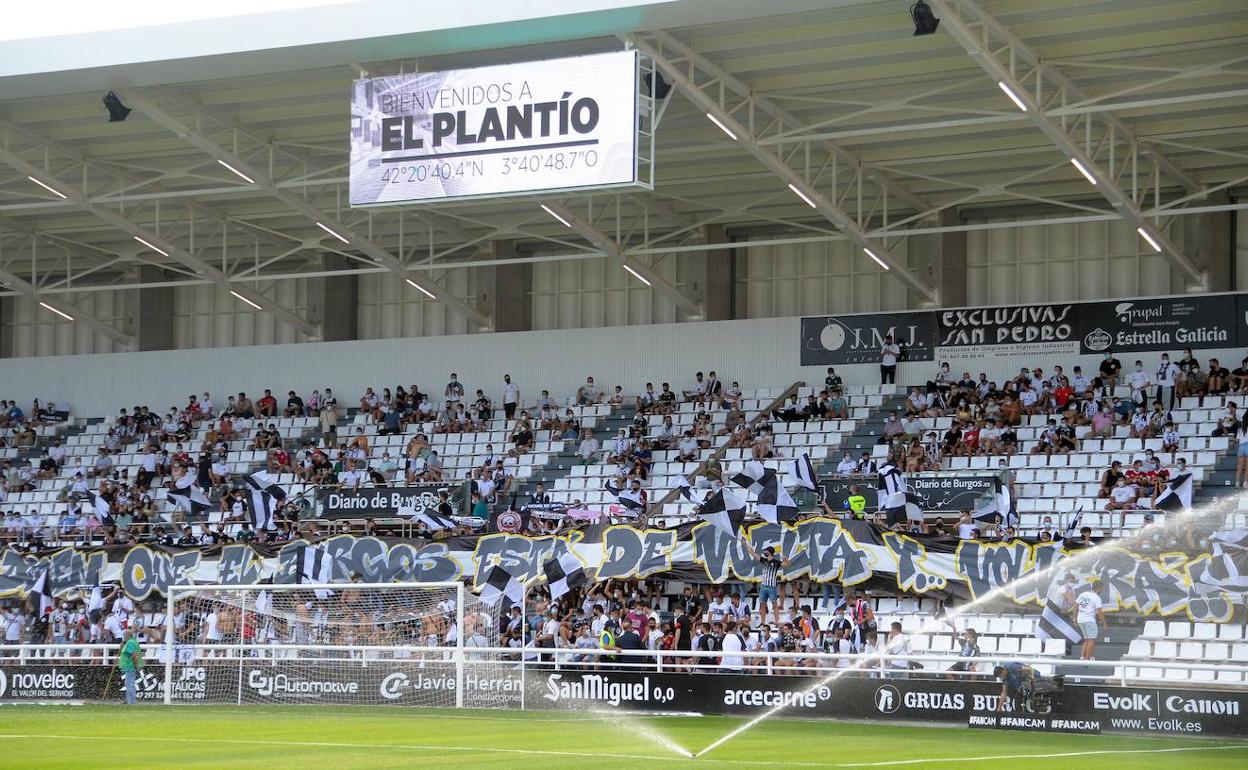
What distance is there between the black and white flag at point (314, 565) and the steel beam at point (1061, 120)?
15.5m

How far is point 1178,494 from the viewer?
102 feet

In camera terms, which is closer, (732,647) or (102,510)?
(732,647)

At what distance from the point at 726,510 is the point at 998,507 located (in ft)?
16.0

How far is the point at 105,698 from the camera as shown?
3089cm

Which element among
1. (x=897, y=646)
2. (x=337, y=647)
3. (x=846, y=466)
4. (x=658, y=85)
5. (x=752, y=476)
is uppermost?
(x=658, y=85)

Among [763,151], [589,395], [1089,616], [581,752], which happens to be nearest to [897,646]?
[1089,616]

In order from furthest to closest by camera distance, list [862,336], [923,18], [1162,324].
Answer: [862,336]
[1162,324]
[923,18]

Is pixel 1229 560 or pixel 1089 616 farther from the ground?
pixel 1229 560

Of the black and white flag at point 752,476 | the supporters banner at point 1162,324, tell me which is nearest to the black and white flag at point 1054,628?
the black and white flag at point 752,476

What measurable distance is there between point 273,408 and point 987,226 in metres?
20.2

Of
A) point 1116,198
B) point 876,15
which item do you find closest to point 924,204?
point 1116,198

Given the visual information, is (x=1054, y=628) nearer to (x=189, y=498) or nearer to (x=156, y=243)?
(x=189, y=498)

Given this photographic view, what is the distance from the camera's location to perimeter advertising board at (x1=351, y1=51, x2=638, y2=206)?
1133 inches

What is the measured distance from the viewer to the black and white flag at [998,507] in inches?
1234
